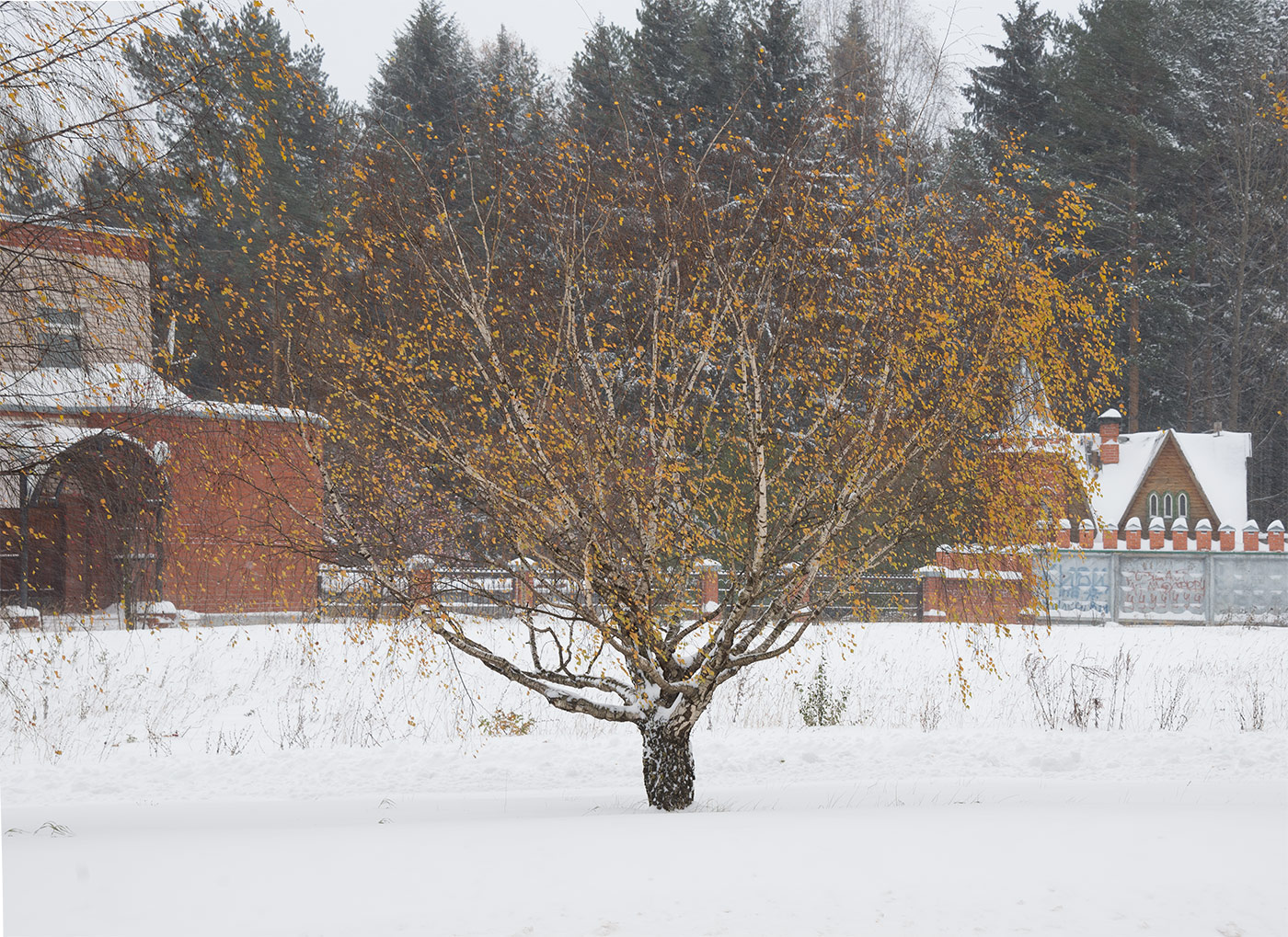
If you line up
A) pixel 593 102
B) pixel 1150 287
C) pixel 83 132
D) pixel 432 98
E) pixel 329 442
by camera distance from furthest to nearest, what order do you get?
pixel 1150 287 < pixel 432 98 < pixel 593 102 < pixel 329 442 < pixel 83 132

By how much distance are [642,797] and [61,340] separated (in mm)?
5102

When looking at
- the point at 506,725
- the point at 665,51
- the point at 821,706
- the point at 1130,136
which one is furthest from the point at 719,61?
the point at 506,725

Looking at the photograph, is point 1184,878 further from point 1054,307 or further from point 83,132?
point 83,132

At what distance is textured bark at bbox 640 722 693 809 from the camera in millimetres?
7402

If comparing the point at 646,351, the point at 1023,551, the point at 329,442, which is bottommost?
the point at 1023,551

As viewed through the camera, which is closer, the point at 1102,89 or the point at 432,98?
the point at 432,98

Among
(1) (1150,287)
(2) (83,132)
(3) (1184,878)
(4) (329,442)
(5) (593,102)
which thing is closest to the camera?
(3) (1184,878)

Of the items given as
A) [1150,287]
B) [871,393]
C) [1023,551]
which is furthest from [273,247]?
[1150,287]

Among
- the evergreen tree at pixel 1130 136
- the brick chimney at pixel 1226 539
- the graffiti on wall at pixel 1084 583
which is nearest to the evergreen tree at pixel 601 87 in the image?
the graffiti on wall at pixel 1084 583

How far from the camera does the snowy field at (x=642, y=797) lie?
15.1 ft

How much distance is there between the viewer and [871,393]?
762 centimetres

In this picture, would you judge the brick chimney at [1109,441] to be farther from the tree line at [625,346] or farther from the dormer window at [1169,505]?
the tree line at [625,346]

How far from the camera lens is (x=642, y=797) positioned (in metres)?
8.25

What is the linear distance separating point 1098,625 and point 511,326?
1398 cm
